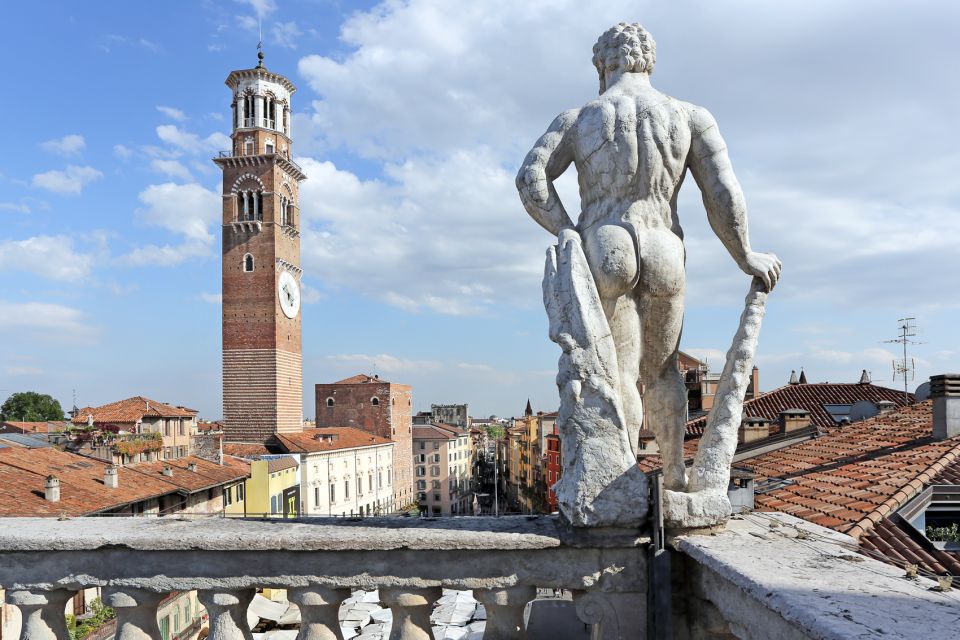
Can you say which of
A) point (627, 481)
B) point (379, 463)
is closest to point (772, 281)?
point (627, 481)

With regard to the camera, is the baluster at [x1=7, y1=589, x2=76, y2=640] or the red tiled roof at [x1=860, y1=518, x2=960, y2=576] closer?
the baluster at [x1=7, y1=589, x2=76, y2=640]

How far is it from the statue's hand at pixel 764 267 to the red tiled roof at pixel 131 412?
169 ft

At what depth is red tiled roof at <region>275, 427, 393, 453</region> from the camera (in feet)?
181

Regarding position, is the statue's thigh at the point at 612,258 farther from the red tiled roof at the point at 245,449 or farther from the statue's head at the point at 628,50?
the red tiled roof at the point at 245,449

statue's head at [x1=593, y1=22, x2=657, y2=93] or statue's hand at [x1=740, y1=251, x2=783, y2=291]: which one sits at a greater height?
statue's head at [x1=593, y1=22, x2=657, y2=93]

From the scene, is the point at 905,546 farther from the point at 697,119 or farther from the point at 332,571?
the point at 332,571

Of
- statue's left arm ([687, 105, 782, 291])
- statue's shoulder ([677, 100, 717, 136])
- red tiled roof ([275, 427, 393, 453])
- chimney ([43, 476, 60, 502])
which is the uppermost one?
statue's shoulder ([677, 100, 717, 136])

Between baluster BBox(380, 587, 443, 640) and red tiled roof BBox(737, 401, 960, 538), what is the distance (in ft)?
9.84

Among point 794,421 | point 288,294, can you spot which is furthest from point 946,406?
point 288,294

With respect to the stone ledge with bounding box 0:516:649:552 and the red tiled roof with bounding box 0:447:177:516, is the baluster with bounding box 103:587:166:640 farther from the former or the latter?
the red tiled roof with bounding box 0:447:177:516

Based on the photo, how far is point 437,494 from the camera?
327 feet

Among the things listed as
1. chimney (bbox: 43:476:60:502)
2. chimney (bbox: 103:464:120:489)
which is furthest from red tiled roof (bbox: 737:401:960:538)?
chimney (bbox: 103:464:120:489)

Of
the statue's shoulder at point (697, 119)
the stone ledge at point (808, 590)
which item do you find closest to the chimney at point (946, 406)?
the stone ledge at point (808, 590)

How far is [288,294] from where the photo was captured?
6475 centimetres
